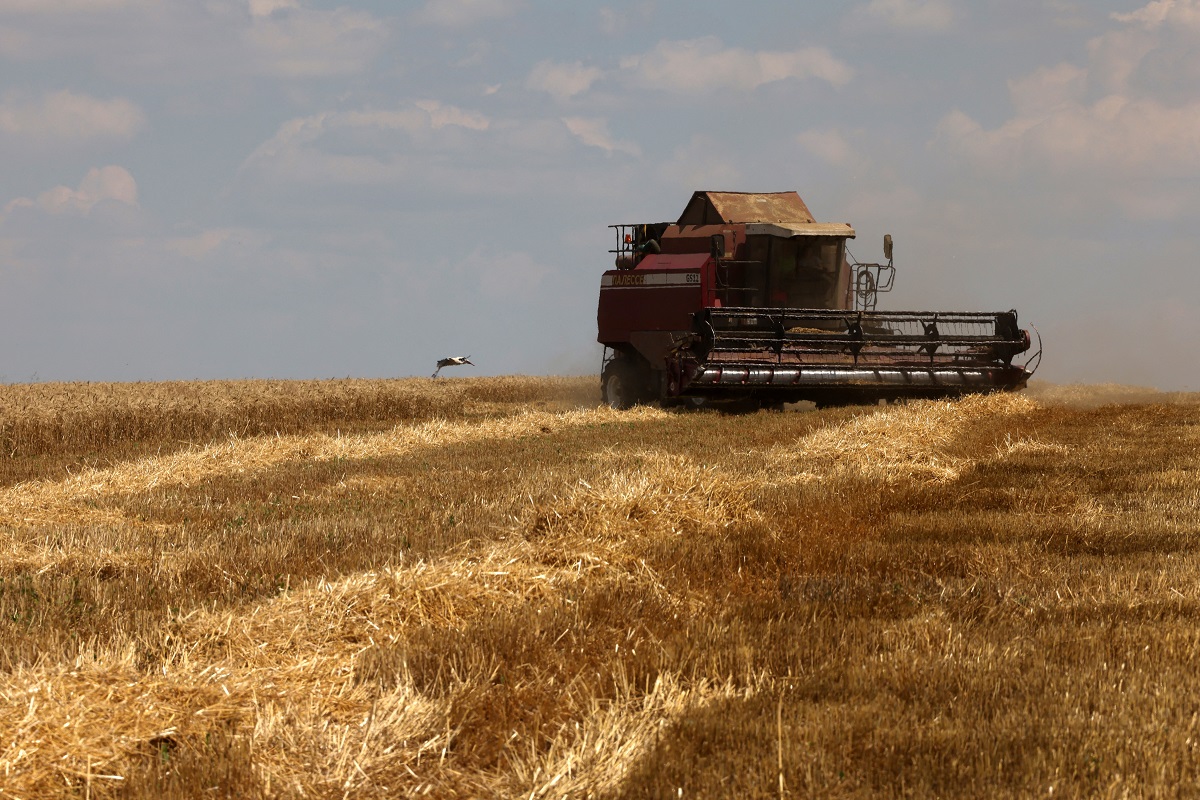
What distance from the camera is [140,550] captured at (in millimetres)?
7652

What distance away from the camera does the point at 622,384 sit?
73.1 feet

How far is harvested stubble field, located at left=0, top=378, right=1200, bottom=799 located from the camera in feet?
12.7

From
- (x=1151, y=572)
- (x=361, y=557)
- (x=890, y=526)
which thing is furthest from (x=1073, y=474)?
(x=361, y=557)

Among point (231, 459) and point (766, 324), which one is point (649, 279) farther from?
point (231, 459)

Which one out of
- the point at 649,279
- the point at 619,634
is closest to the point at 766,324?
the point at 649,279

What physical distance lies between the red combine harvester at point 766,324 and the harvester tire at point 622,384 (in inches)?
1.0

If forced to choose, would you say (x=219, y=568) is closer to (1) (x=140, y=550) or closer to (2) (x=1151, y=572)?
(1) (x=140, y=550)

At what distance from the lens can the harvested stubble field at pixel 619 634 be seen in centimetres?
387

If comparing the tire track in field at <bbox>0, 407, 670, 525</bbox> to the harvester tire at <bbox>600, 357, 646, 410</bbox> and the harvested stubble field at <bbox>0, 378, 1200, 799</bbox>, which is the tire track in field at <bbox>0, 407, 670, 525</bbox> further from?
the harvester tire at <bbox>600, 357, 646, 410</bbox>

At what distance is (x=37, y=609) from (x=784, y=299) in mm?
16046

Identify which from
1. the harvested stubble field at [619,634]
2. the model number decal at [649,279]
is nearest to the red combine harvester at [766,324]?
the model number decal at [649,279]

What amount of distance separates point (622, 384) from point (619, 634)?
55.6 feet

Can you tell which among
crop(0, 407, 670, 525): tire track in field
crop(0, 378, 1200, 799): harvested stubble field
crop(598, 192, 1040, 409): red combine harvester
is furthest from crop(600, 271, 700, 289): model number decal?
crop(0, 378, 1200, 799): harvested stubble field

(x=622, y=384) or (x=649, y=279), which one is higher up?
(x=649, y=279)
